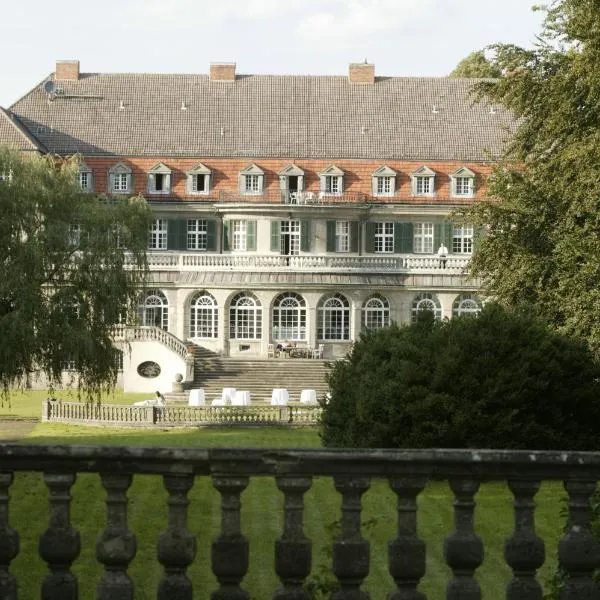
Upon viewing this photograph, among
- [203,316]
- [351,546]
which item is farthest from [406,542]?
[203,316]

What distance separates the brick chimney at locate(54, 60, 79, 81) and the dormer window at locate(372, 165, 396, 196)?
13497 millimetres

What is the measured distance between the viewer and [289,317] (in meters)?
57.8

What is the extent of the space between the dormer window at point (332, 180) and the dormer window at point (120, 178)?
305 inches

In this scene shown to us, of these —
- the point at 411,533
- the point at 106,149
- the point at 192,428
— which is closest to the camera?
the point at 411,533

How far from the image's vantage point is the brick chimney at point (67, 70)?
64.2 meters

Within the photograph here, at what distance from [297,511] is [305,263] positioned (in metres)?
52.0

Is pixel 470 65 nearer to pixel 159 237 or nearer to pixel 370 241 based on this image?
pixel 370 241

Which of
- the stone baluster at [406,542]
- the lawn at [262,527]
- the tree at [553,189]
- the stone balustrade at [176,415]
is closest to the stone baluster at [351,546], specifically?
the stone baluster at [406,542]

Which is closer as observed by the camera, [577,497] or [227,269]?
[577,497]

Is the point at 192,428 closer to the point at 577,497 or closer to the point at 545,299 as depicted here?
the point at 545,299

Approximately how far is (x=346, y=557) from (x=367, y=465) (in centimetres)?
37

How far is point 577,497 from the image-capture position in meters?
6.10

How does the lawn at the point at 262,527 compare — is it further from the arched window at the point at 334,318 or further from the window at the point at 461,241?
the window at the point at 461,241

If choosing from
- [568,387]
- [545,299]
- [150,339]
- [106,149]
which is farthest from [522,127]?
[106,149]
